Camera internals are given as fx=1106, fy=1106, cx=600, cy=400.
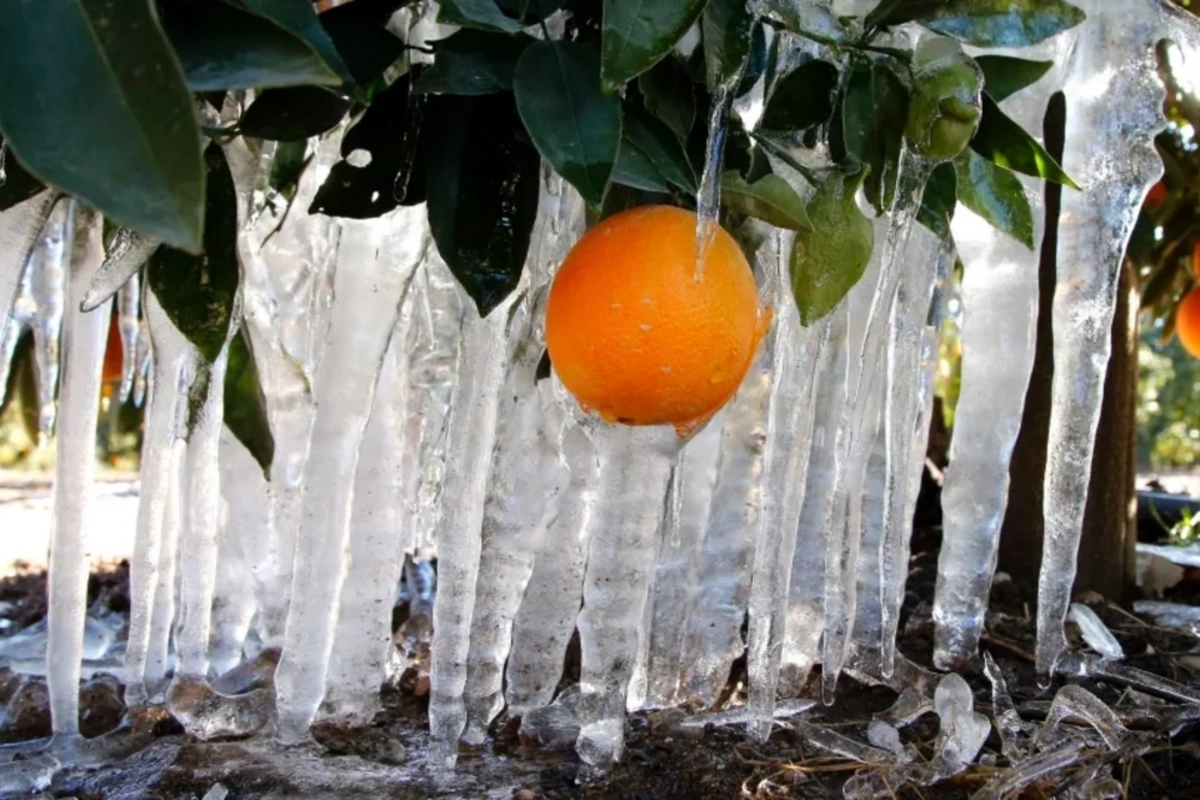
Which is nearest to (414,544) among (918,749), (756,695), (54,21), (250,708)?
→ (250,708)

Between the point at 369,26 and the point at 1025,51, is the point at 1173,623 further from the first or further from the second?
the point at 369,26

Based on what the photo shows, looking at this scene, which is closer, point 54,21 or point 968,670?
point 54,21

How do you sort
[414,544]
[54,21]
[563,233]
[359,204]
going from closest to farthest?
[54,21]
[359,204]
[563,233]
[414,544]

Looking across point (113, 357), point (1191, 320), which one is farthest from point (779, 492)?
point (1191, 320)

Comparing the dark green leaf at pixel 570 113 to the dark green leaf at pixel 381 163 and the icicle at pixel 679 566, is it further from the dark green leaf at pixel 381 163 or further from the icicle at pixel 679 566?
the icicle at pixel 679 566

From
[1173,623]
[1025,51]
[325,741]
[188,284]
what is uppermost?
[1025,51]

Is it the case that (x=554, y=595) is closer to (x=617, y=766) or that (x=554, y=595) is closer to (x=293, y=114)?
(x=617, y=766)

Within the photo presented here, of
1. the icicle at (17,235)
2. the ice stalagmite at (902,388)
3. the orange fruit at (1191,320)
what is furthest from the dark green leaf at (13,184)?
the orange fruit at (1191,320)

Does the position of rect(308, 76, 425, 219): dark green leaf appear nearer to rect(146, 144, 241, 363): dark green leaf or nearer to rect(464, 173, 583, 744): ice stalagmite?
rect(146, 144, 241, 363): dark green leaf

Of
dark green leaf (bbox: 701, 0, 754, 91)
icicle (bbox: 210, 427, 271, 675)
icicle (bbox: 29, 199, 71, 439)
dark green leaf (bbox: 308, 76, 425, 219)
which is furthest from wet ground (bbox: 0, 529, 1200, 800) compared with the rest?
dark green leaf (bbox: 701, 0, 754, 91)
